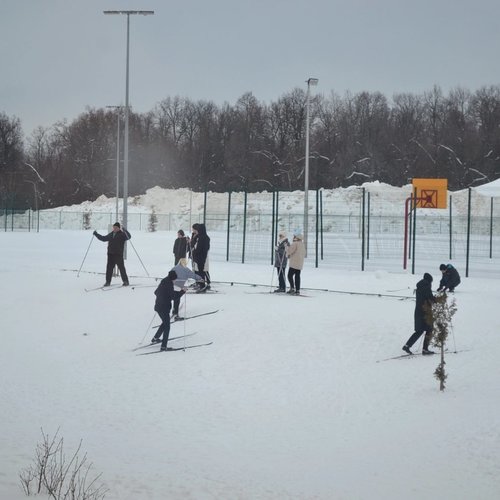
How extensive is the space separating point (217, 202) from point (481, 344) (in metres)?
55.1

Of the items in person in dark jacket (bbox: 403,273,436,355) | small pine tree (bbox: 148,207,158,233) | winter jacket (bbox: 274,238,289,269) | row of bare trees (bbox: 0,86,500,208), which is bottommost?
person in dark jacket (bbox: 403,273,436,355)

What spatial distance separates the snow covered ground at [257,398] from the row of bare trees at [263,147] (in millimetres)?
55150

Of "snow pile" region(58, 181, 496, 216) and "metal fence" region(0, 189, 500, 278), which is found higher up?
"snow pile" region(58, 181, 496, 216)

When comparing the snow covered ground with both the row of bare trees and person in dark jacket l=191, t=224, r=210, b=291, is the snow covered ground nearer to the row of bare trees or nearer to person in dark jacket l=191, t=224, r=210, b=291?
person in dark jacket l=191, t=224, r=210, b=291

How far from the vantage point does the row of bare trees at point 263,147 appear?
7566 cm

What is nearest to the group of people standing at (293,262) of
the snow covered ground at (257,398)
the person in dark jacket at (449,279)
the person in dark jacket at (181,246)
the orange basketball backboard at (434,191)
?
the snow covered ground at (257,398)

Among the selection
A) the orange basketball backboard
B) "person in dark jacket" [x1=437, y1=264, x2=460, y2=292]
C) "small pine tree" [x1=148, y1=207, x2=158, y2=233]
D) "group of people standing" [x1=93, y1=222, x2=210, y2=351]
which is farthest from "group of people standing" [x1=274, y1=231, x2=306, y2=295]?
"small pine tree" [x1=148, y1=207, x2=158, y2=233]

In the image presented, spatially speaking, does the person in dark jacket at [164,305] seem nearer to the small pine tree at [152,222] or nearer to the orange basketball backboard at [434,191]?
the orange basketball backboard at [434,191]

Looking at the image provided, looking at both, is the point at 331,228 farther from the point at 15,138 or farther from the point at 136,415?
the point at 15,138

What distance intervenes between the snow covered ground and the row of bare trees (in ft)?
181

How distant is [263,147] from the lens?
82.5 m

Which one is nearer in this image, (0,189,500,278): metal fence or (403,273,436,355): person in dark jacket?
(403,273,436,355): person in dark jacket

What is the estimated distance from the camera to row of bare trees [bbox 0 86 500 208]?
7566 cm

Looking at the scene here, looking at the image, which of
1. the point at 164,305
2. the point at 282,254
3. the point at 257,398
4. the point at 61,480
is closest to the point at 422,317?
the point at 257,398
